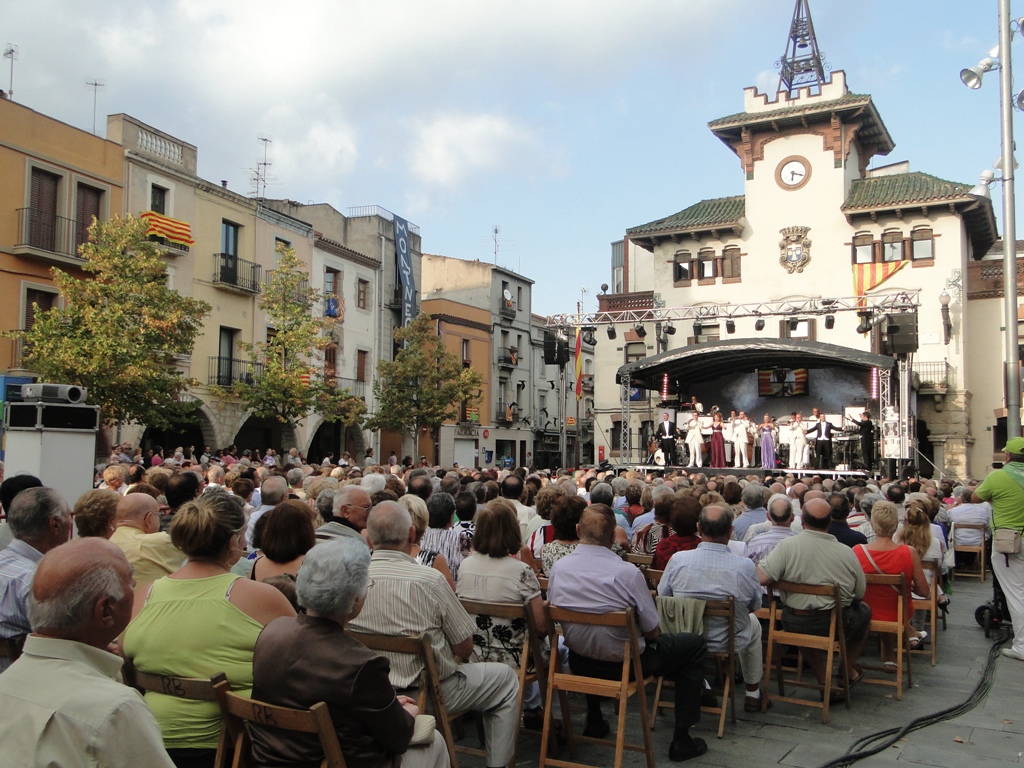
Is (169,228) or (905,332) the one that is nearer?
(905,332)

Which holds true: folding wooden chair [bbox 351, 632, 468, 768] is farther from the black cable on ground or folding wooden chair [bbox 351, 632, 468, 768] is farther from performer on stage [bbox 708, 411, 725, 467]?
performer on stage [bbox 708, 411, 725, 467]

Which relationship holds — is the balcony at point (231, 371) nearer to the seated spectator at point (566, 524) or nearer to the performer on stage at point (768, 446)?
the performer on stage at point (768, 446)

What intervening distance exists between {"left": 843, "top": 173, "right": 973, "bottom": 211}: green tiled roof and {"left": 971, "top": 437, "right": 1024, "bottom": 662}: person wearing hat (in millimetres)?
24733

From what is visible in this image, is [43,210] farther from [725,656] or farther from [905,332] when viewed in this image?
[905,332]

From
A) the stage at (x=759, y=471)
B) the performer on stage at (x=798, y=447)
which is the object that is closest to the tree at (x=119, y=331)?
the stage at (x=759, y=471)

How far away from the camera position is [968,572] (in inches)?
514

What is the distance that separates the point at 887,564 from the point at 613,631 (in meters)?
3.04

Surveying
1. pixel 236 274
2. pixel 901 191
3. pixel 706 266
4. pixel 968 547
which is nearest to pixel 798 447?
pixel 968 547

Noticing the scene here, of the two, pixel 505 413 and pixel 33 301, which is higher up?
pixel 33 301

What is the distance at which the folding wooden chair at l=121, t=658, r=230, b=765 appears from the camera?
3242mm

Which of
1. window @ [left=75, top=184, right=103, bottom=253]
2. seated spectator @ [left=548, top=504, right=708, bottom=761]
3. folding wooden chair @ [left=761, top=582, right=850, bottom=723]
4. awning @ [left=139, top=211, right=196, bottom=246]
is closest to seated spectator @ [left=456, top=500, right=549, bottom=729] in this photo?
seated spectator @ [left=548, top=504, right=708, bottom=761]

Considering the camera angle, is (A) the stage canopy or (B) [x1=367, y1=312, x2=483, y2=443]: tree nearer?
(A) the stage canopy

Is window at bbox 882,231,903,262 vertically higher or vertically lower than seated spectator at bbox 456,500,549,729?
higher

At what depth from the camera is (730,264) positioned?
33.8 m
